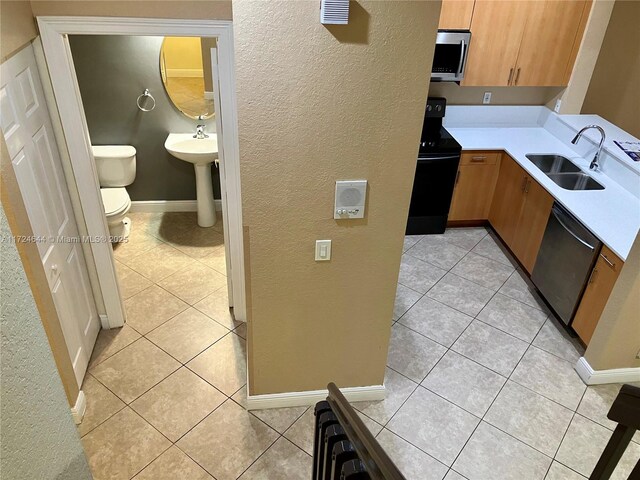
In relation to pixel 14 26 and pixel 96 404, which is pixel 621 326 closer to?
pixel 96 404

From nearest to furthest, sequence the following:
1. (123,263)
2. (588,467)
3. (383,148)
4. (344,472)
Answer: (344,472)
(383,148)
(588,467)
(123,263)

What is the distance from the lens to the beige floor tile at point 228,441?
2.79 meters

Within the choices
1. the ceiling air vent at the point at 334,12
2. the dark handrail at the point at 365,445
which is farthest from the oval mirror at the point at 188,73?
the dark handrail at the point at 365,445

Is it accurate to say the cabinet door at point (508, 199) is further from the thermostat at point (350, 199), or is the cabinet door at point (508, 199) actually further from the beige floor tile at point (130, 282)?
the beige floor tile at point (130, 282)

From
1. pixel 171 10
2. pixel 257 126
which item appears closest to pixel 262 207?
pixel 257 126

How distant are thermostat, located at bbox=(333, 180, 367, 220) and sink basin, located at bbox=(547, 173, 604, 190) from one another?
7.97ft

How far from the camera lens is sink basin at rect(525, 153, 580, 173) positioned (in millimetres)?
4461

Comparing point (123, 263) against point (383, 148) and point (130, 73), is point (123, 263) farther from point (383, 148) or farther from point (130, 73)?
point (383, 148)

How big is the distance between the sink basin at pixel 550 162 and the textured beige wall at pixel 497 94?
78 cm

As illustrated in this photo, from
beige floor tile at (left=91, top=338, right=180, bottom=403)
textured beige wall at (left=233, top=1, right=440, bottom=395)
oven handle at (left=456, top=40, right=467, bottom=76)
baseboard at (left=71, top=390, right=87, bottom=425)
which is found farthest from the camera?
oven handle at (left=456, top=40, right=467, bottom=76)

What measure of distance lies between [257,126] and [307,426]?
5.83 ft

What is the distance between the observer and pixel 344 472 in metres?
1.34

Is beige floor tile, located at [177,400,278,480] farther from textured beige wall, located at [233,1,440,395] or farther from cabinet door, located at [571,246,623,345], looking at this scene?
cabinet door, located at [571,246,623,345]

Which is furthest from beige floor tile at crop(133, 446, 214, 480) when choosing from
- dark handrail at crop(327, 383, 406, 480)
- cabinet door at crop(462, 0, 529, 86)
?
cabinet door at crop(462, 0, 529, 86)
